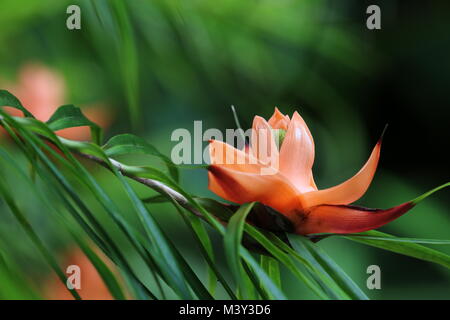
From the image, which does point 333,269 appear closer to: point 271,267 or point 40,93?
point 271,267

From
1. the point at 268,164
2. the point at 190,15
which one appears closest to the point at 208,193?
the point at 190,15

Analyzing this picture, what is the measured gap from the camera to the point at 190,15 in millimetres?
708

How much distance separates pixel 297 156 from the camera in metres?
0.29

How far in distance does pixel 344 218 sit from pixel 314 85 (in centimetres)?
85

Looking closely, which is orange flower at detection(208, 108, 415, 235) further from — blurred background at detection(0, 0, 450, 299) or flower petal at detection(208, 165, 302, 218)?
blurred background at detection(0, 0, 450, 299)

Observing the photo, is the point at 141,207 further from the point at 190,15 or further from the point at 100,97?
the point at 100,97

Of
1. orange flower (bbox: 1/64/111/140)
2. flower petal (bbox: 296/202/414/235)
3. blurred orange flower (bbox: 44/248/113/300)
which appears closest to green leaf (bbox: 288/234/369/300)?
flower petal (bbox: 296/202/414/235)

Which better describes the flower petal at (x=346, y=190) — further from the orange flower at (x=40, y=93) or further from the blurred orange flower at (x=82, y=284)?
the orange flower at (x=40, y=93)

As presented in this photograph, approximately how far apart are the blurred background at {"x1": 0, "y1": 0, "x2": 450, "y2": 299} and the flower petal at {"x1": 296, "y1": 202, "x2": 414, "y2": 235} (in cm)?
53

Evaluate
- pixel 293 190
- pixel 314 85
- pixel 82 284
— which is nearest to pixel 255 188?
pixel 293 190

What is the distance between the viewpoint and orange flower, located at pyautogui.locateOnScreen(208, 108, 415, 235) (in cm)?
26

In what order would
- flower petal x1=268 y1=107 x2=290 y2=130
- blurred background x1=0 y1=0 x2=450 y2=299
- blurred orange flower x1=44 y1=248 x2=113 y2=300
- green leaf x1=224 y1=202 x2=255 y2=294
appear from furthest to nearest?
blurred background x1=0 y1=0 x2=450 y2=299, blurred orange flower x1=44 y1=248 x2=113 y2=300, flower petal x1=268 y1=107 x2=290 y2=130, green leaf x1=224 y1=202 x2=255 y2=294

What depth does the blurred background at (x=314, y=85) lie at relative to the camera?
0.87 meters

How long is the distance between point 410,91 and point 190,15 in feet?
1.96
